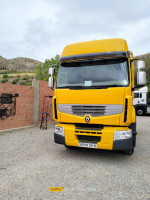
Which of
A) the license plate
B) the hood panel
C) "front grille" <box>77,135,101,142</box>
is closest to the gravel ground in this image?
the license plate

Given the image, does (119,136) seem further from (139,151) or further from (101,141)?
(139,151)

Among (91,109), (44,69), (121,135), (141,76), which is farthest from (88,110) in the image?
(44,69)

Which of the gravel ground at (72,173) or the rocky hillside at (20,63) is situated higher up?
the rocky hillside at (20,63)

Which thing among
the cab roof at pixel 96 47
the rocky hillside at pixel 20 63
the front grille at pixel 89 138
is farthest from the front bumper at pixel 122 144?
the rocky hillside at pixel 20 63

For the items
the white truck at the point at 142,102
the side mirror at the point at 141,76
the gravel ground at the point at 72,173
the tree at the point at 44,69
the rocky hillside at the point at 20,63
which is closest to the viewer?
the gravel ground at the point at 72,173

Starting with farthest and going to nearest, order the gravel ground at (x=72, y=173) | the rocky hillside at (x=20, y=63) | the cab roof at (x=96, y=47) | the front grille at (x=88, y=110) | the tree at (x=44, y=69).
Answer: the rocky hillside at (x=20, y=63) < the tree at (x=44, y=69) < the cab roof at (x=96, y=47) < the front grille at (x=88, y=110) < the gravel ground at (x=72, y=173)

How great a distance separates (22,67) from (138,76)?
2961 inches

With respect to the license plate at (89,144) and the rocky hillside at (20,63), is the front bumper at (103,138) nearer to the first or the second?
the license plate at (89,144)

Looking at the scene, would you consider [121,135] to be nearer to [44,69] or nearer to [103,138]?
[103,138]

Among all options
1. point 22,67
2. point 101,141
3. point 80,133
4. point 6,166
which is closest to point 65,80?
point 80,133

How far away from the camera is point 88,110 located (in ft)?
13.6

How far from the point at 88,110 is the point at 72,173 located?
4.62 feet

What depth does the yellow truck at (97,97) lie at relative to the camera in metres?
3.93

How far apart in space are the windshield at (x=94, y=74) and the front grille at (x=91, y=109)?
0.46 m
